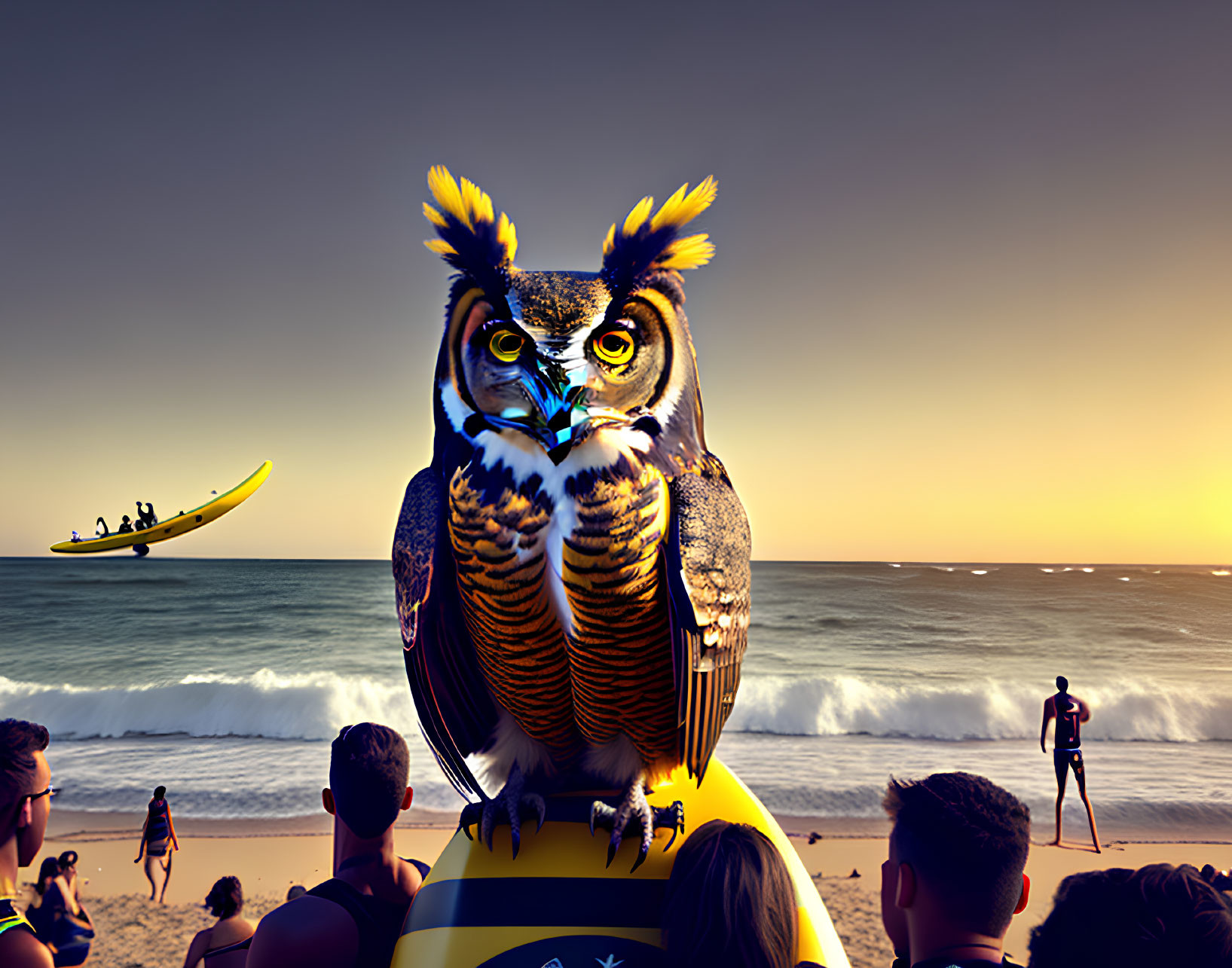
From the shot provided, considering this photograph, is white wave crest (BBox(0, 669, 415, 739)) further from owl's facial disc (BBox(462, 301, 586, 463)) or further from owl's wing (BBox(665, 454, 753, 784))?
owl's facial disc (BBox(462, 301, 586, 463))

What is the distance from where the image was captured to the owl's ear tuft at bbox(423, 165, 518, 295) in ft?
4.56

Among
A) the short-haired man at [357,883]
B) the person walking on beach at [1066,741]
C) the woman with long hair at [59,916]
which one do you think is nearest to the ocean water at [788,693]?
the person walking on beach at [1066,741]

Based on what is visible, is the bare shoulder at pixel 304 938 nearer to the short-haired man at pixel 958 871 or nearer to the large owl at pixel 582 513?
the large owl at pixel 582 513

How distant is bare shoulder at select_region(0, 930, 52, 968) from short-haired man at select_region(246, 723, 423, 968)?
1.43 ft

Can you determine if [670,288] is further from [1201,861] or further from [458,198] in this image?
[1201,861]

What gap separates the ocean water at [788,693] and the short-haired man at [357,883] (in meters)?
5.86

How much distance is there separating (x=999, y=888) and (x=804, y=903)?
0.38 metres

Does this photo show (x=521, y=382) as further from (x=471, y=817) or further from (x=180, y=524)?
(x=180, y=524)

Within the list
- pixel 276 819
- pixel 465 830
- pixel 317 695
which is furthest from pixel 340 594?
pixel 465 830

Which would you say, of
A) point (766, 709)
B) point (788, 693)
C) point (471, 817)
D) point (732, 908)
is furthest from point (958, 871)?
point (788, 693)

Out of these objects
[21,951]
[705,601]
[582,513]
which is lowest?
[21,951]

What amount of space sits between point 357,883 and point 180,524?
2167 mm

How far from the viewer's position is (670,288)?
1.49 metres

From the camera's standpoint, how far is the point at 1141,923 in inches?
41.9
